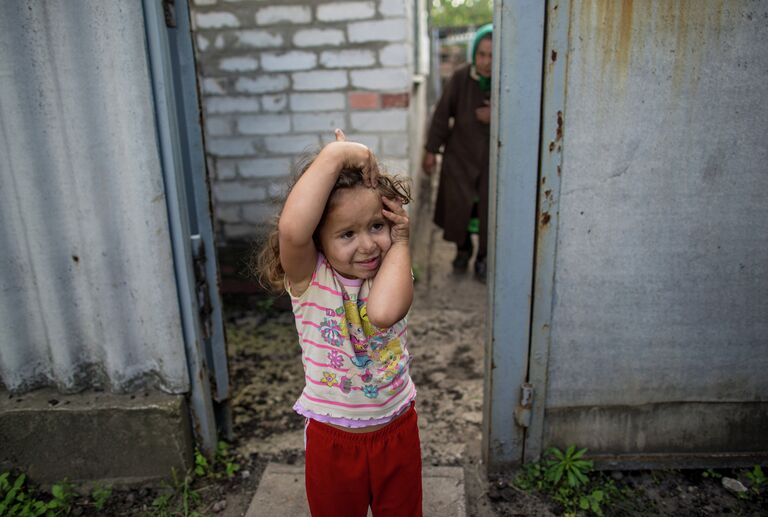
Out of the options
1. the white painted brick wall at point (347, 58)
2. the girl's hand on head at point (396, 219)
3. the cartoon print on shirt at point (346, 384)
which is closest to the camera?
the girl's hand on head at point (396, 219)

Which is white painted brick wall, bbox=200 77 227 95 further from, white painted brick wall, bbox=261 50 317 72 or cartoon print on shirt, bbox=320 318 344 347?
cartoon print on shirt, bbox=320 318 344 347

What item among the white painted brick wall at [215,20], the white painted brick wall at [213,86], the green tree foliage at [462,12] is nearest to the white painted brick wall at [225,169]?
the white painted brick wall at [213,86]

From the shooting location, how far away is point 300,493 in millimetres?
2400

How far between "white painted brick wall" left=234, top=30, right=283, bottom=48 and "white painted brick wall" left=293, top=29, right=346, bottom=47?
0.44 ft

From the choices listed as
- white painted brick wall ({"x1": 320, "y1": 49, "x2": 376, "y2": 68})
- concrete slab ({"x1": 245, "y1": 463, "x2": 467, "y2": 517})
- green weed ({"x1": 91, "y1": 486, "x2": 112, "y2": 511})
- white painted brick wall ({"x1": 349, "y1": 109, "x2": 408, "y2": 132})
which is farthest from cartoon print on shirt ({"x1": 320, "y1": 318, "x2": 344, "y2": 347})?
white painted brick wall ({"x1": 320, "y1": 49, "x2": 376, "y2": 68})

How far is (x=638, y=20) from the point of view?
1956mm

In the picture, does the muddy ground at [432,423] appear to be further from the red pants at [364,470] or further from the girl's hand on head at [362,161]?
the girl's hand on head at [362,161]

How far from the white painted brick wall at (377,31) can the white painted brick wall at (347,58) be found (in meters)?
0.08

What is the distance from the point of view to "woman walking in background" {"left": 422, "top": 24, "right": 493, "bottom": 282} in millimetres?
4609

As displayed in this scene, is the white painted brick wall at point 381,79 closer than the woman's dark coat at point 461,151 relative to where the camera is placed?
Yes

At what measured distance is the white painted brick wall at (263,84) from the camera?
4.35 metres

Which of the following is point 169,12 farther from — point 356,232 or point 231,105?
point 231,105

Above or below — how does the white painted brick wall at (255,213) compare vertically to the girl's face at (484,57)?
below

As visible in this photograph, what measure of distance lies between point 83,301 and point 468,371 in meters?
2.08
